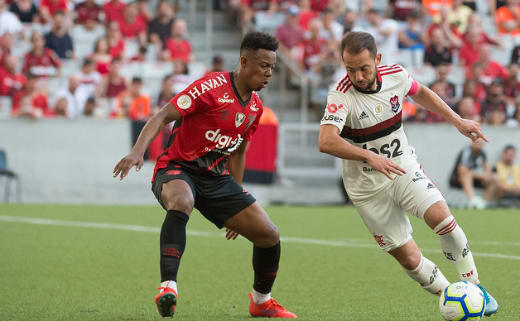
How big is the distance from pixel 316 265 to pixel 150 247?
8.01 feet

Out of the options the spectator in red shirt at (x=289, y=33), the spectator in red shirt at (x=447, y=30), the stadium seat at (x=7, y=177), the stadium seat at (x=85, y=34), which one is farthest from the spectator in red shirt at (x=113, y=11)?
the spectator in red shirt at (x=447, y=30)

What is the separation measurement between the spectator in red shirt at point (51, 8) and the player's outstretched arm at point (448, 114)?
13836 millimetres

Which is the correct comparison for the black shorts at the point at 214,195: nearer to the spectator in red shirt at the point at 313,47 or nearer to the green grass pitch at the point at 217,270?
the green grass pitch at the point at 217,270

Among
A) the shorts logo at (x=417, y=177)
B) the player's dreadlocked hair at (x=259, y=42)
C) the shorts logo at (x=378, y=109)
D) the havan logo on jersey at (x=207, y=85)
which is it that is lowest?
the shorts logo at (x=417, y=177)

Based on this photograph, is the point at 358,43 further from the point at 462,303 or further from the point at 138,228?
the point at 138,228

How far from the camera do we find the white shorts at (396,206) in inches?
238

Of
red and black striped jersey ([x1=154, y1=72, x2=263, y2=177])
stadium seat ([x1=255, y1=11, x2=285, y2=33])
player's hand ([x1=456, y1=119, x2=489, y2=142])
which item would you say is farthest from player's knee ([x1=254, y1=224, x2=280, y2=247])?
stadium seat ([x1=255, y1=11, x2=285, y2=33])

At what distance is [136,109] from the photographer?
17047mm

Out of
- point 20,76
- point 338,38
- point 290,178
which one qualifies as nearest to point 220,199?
point 290,178

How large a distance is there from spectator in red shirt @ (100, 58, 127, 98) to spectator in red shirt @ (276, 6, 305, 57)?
3.99m

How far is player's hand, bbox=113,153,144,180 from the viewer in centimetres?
540

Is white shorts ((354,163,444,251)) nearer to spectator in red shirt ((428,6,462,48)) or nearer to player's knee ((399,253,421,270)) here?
player's knee ((399,253,421,270))

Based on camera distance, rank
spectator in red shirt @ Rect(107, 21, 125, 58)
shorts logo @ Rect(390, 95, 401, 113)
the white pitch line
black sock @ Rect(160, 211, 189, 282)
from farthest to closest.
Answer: spectator in red shirt @ Rect(107, 21, 125, 58), the white pitch line, shorts logo @ Rect(390, 95, 401, 113), black sock @ Rect(160, 211, 189, 282)

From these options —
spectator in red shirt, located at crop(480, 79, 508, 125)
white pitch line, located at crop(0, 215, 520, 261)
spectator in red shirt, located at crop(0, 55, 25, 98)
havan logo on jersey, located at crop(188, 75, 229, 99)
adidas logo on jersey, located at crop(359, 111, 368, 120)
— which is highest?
havan logo on jersey, located at crop(188, 75, 229, 99)
